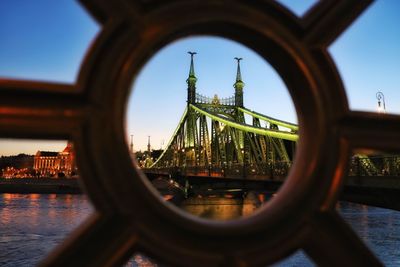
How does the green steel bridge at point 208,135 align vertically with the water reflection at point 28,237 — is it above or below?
above

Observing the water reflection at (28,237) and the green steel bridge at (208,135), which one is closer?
the water reflection at (28,237)

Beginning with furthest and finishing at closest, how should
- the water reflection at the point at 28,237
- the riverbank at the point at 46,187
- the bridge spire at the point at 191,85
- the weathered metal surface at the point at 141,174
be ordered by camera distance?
the riverbank at the point at 46,187 < the bridge spire at the point at 191,85 < the water reflection at the point at 28,237 < the weathered metal surface at the point at 141,174

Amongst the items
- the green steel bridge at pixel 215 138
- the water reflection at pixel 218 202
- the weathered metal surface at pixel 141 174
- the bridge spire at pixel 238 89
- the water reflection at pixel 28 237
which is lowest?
the water reflection at pixel 28 237

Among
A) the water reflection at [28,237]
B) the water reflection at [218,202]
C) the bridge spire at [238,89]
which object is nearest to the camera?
the water reflection at [28,237]

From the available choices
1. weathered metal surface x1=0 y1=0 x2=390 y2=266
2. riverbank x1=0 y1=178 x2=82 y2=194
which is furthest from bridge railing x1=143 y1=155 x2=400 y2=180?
riverbank x1=0 y1=178 x2=82 y2=194

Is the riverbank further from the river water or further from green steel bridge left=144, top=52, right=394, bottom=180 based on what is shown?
Result: the river water

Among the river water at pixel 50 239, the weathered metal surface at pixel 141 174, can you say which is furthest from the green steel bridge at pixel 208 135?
the weathered metal surface at pixel 141 174

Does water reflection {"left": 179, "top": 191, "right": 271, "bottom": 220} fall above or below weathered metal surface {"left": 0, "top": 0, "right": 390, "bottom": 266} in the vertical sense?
below

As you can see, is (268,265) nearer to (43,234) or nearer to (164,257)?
(164,257)

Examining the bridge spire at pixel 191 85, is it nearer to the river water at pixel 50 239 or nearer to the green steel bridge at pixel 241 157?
the green steel bridge at pixel 241 157

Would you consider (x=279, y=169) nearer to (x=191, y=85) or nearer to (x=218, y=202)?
(x=218, y=202)

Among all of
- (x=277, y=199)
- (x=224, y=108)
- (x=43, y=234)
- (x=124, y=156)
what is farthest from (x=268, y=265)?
(x=224, y=108)

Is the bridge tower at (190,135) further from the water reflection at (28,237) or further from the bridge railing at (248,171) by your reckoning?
the water reflection at (28,237)
